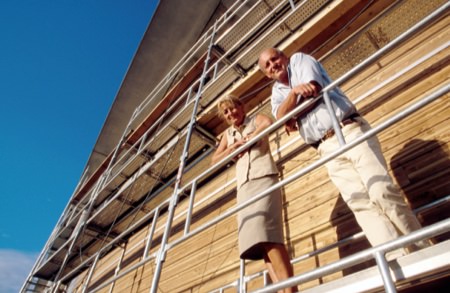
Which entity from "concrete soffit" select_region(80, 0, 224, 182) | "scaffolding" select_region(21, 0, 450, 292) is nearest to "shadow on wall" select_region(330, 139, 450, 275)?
"scaffolding" select_region(21, 0, 450, 292)

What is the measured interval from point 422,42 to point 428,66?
0.38 m

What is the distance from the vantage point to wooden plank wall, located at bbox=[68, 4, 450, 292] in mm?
2258

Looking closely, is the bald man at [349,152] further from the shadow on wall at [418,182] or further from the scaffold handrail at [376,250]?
the shadow on wall at [418,182]

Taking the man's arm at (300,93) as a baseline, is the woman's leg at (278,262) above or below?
below

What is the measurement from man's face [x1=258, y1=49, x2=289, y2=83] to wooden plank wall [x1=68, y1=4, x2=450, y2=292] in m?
1.21

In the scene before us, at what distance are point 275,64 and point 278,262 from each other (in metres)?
1.41

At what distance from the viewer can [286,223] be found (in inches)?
120

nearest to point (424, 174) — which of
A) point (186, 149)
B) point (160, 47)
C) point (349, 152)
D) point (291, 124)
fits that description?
point (349, 152)

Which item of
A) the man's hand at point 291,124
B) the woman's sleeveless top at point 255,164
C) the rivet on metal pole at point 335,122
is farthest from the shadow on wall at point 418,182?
the rivet on metal pole at point 335,122

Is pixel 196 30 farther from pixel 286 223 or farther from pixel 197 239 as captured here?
pixel 286 223

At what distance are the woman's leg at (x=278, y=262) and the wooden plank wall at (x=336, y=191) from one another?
737mm

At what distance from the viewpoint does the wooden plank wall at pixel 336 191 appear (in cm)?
226

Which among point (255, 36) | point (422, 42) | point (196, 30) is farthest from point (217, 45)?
point (196, 30)

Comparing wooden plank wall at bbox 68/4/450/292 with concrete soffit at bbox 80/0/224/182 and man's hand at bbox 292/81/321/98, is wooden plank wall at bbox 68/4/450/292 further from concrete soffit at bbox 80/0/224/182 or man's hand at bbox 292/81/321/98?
concrete soffit at bbox 80/0/224/182
